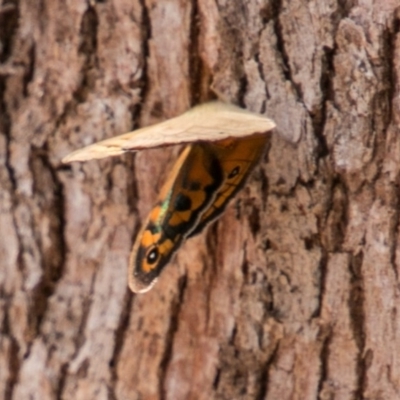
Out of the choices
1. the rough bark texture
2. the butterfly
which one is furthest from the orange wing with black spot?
the rough bark texture

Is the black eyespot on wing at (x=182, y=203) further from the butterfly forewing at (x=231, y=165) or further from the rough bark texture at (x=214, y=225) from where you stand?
the rough bark texture at (x=214, y=225)

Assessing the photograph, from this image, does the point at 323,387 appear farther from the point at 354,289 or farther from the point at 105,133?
the point at 105,133

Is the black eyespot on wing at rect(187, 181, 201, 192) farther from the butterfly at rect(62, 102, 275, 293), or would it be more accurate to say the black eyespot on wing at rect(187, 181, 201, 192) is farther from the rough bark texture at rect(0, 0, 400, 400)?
the rough bark texture at rect(0, 0, 400, 400)

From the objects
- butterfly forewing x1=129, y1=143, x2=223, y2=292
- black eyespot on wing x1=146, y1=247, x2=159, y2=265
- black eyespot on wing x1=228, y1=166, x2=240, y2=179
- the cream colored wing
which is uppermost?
the cream colored wing

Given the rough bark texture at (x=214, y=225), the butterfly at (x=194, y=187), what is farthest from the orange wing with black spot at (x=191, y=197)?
the rough bark texture at (x=214, y=225)

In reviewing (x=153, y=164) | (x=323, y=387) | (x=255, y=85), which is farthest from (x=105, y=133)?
(x=323, y=387)

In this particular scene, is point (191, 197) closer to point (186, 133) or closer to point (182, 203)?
point (182, 203)
